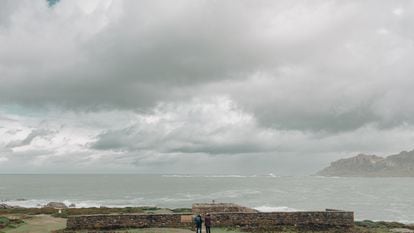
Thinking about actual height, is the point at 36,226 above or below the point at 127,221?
below

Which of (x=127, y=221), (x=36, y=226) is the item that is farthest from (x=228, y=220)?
(x=36, y=226)

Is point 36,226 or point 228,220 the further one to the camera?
point 36,226

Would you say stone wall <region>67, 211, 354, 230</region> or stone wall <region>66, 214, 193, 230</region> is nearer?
stone wall <region>66, 214, 193, 230</region>

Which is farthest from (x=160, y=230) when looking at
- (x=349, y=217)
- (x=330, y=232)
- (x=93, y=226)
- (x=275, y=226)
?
(x=349, y=217)

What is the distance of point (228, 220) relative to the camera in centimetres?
2830

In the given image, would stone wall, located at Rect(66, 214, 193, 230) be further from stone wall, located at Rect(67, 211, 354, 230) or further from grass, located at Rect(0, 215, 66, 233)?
grass, located at Rect(0, 215, 66, 233)

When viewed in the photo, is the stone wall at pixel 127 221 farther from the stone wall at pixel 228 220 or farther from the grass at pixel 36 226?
the grass at pixel 36 226

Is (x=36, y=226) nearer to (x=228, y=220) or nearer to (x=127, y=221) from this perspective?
(x=127, y=221)

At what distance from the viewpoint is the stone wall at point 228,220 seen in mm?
27781

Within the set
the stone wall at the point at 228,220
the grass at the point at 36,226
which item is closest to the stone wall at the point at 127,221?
the stone wall at the point at 228,220

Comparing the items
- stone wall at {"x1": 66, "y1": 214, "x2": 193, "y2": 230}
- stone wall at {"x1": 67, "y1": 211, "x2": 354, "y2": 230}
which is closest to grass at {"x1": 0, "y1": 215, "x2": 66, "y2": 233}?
stone wall at {"x1": 66, "y1": 214, "x2": 193, "y2": 230}

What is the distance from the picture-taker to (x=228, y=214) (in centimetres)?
2839

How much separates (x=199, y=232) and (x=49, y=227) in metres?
11.5

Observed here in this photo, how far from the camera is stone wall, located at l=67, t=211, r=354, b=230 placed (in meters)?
27.8
